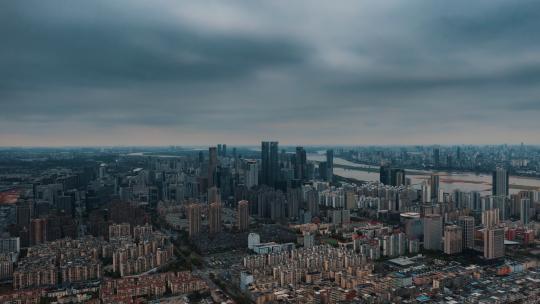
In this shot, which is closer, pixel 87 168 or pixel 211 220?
pixel 211 220

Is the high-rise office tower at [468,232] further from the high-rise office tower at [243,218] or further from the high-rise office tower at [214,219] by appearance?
the high-rise office tower at [214,219]

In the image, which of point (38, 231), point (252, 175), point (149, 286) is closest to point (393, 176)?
point (252, 175)

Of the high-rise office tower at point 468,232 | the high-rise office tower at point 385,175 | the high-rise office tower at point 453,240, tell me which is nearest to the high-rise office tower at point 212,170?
the high-rise office tower at point 385,175

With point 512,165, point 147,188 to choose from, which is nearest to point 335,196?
point 147,188

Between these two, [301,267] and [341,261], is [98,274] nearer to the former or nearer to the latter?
[301,267]

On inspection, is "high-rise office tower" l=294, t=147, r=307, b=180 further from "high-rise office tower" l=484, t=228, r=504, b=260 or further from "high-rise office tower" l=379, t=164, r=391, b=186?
"high-rise office tower" l=484, t=228, r=504, b=260

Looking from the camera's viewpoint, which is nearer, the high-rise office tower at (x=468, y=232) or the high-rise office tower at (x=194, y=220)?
the high-rise office tower at (x=468, y=232)
